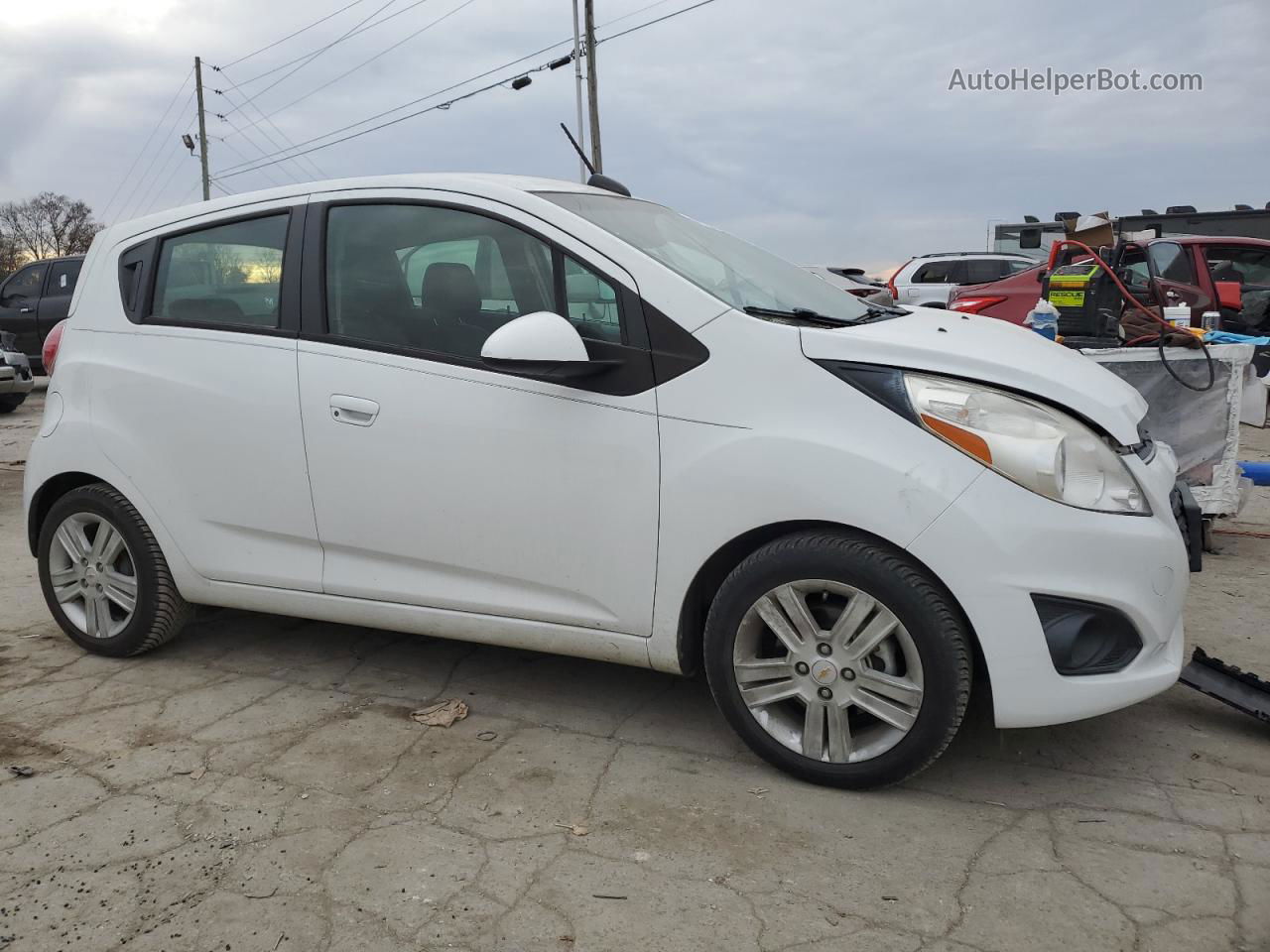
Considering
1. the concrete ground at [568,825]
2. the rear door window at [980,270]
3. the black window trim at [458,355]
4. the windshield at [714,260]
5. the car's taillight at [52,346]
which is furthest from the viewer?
the rear door window at [980,270]

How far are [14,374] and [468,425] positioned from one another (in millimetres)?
12406

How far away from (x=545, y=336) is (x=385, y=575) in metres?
A: 1.03

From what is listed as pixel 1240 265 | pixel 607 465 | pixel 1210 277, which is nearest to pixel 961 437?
pixel 607 465

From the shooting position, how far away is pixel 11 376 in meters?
13.1

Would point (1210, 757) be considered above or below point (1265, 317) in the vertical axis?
below

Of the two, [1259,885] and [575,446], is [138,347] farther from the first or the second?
[1259,885]

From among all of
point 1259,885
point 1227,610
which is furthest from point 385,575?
point 1227,610

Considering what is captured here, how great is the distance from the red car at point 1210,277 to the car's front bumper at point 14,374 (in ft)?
36.5

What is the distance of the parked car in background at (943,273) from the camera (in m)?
17.1

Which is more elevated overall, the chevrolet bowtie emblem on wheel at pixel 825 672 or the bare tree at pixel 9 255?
the bare tree at pixel 9 255

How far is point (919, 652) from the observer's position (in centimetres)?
263

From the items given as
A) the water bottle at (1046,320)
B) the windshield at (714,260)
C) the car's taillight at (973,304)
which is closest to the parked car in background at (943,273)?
the car's taillight at (973,304)

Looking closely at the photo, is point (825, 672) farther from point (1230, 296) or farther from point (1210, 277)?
point (1210, 277)

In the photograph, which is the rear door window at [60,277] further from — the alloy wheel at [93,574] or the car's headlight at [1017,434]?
the car's headlight at [1017,434]
